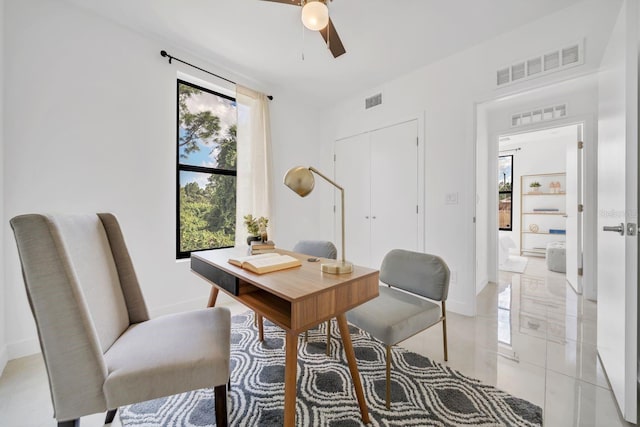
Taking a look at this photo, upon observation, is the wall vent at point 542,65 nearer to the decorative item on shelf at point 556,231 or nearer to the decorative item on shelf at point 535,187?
the decorative item on shelf at point 535,187

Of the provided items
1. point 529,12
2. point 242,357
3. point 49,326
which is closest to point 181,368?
point 49,326

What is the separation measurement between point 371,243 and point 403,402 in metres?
2.13

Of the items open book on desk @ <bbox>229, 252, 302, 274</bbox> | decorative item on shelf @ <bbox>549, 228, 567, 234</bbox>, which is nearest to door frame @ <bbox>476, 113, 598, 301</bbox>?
decorative item on shelf @ <bbox>549, 228, 567, 234</bbox>

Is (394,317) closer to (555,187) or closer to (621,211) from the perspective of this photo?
(621,211)

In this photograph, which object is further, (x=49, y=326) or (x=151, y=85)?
(x=151, y=85)

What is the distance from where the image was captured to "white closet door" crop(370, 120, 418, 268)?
2938mm

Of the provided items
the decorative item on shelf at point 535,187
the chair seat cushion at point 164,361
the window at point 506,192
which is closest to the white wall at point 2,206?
the chair seat cushion at point 164,361

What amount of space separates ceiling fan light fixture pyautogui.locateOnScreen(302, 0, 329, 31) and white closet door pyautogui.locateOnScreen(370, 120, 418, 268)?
1.78 m

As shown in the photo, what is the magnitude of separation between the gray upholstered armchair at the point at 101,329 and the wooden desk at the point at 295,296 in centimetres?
21

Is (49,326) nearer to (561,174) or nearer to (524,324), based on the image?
(524,324)

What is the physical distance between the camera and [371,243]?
339cm

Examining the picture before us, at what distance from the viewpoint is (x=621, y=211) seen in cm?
129

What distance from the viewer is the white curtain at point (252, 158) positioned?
2914 millimetres

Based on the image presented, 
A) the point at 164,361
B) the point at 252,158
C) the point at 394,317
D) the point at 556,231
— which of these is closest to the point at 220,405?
the point at 164,361
